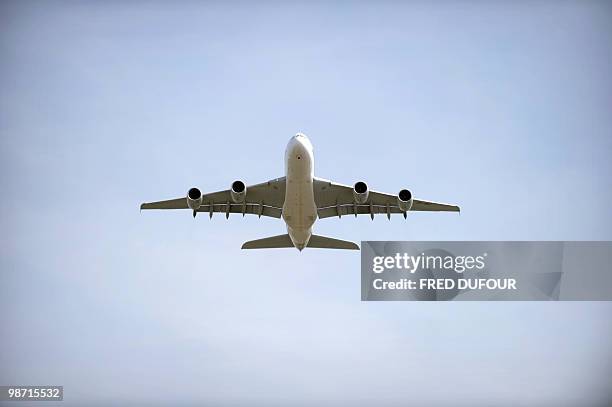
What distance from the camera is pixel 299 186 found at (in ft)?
91.4

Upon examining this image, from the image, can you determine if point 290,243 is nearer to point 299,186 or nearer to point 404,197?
point 299,186

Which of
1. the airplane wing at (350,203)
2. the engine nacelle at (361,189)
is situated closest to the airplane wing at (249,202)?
the airplane wing at (350,203)

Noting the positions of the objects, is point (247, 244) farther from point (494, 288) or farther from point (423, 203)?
point (494, 288)

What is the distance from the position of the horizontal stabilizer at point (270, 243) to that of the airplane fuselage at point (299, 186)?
2532mm

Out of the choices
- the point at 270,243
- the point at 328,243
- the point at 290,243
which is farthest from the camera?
the point at 328,243

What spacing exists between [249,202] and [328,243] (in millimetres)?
4116

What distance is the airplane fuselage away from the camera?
88.6 feet

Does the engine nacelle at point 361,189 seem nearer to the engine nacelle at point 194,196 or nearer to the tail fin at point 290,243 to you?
the tail fin at point 290,243

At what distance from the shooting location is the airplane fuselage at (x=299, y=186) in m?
27.0

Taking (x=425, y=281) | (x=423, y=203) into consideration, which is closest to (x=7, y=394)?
(x=425, y=281)

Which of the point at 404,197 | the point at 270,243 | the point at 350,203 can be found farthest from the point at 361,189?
the point at 270,243

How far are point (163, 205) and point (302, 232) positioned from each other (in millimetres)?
6257

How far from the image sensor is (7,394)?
2327 cm

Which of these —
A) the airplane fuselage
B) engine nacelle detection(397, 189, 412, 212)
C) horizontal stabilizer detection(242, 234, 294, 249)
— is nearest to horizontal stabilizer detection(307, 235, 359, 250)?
horizontal stabilizer detection(242, 234, 294, 249)
